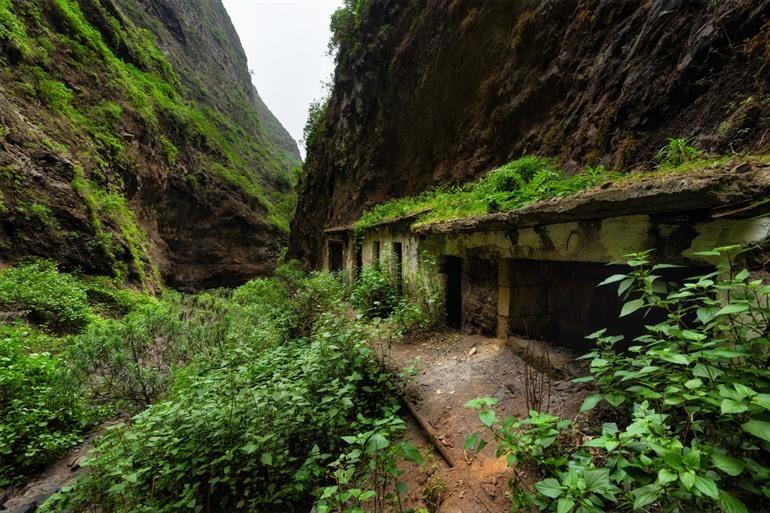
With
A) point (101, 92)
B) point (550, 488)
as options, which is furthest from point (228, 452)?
point (101, 92)

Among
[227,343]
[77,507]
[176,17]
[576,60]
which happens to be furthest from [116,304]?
[176,17]

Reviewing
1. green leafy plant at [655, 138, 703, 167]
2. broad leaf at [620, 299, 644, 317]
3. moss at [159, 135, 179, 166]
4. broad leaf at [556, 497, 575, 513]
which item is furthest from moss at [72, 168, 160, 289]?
green leafy plant at [655, 138, 703, 167]

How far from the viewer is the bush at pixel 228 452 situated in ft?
9.91

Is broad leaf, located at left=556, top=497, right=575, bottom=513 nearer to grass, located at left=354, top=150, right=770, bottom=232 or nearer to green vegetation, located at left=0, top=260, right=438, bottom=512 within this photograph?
green vegetation, located at left=0, top=260, right=438, bottom=512

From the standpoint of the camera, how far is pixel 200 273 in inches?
888

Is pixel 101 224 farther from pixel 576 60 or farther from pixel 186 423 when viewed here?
pixel 576 60

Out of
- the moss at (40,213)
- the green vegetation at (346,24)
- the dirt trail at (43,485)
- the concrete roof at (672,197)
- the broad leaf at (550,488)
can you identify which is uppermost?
the green vegetation at (346,24)

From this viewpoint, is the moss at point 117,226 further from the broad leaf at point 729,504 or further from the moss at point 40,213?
the broad leaf at point 729,504

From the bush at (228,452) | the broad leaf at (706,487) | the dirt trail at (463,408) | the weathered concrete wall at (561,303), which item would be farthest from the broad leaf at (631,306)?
the weathered concrete wall at (561,303)

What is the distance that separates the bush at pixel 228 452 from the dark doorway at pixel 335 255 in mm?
12924

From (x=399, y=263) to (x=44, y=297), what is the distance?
898cm

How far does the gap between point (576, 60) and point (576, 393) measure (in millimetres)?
7519

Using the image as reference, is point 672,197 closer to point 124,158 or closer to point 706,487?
point 706,487

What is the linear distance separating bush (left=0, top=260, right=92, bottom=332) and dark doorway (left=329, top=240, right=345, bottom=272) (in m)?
9.68
